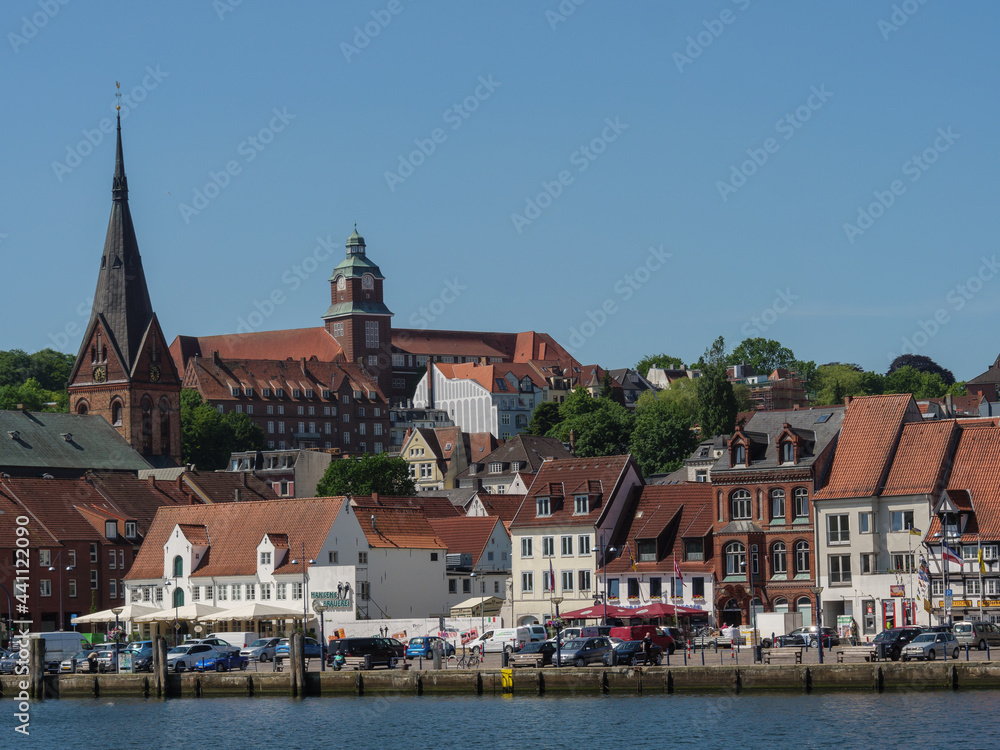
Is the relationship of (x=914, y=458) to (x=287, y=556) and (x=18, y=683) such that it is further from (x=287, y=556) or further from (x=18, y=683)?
(x=18, y=683)

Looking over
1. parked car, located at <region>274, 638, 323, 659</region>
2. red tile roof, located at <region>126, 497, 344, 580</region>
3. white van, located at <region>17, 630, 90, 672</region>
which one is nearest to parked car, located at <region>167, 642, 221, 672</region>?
parked car, located at <region>274, 638, 323, 659</region>

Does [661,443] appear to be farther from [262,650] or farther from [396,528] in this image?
[262,650]

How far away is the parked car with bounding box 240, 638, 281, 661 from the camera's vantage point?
8600 cm

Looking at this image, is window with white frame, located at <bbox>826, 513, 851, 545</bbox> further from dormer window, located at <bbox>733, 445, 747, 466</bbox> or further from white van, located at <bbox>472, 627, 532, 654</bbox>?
white van, located at <bbox>472, 627, 532, 654</bbox>

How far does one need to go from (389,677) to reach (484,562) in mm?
37552

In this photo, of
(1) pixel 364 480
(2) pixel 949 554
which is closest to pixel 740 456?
(2) pixel 949 554

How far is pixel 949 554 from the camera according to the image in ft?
277

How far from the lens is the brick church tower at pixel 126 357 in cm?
18175

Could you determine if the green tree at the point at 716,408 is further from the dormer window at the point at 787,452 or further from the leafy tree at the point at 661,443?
the dormer window at the point at 787,452

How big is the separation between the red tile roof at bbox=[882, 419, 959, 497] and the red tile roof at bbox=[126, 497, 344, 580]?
3207 centimetres

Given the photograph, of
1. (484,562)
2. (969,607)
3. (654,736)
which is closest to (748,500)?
(969,607)

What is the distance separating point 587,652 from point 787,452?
22.1m

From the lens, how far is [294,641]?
246 feet

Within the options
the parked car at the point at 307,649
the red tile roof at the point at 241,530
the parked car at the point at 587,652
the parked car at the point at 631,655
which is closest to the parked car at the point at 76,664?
the parked car at the point at 307,649
